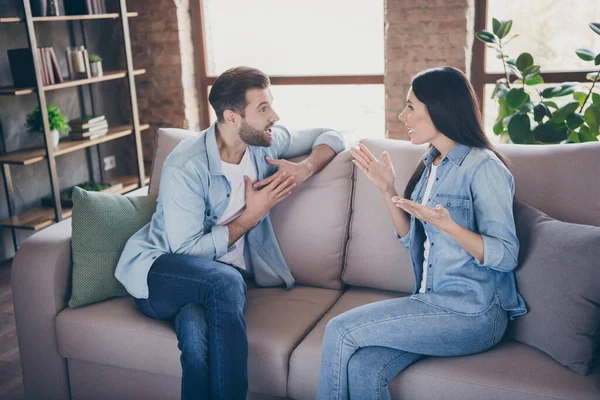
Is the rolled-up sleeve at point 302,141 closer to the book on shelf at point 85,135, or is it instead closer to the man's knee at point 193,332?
the man's knee at point 193,332

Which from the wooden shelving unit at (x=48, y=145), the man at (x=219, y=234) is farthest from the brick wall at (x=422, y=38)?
the man at (x=219, y=234)

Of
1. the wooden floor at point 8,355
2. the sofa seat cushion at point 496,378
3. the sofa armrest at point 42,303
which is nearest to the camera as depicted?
the sofa seat cushion at point 496,378

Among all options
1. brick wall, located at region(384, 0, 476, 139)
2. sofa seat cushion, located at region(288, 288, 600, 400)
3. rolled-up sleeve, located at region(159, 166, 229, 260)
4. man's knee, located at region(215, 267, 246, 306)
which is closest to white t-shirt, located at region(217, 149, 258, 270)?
rolled-up sleeve, located at region(159, 166, 229, 260)

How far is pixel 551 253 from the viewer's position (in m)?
1.75

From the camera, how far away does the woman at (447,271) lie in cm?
170

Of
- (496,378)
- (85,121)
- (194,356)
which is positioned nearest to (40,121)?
(85,121)

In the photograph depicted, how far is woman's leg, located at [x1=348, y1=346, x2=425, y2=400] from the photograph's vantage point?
5.53 feet

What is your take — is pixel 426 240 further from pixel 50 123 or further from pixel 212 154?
pixel 50 123

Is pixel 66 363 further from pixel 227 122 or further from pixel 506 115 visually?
pixel 506 115

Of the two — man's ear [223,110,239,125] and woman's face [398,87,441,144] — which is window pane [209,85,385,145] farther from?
woman's face [398,87,441,144]

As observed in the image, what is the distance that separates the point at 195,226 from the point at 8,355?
1347 millimetres

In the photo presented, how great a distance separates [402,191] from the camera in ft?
7.18

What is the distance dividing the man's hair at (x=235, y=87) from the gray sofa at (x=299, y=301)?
15.8 inches

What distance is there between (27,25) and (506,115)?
267 centimetres
